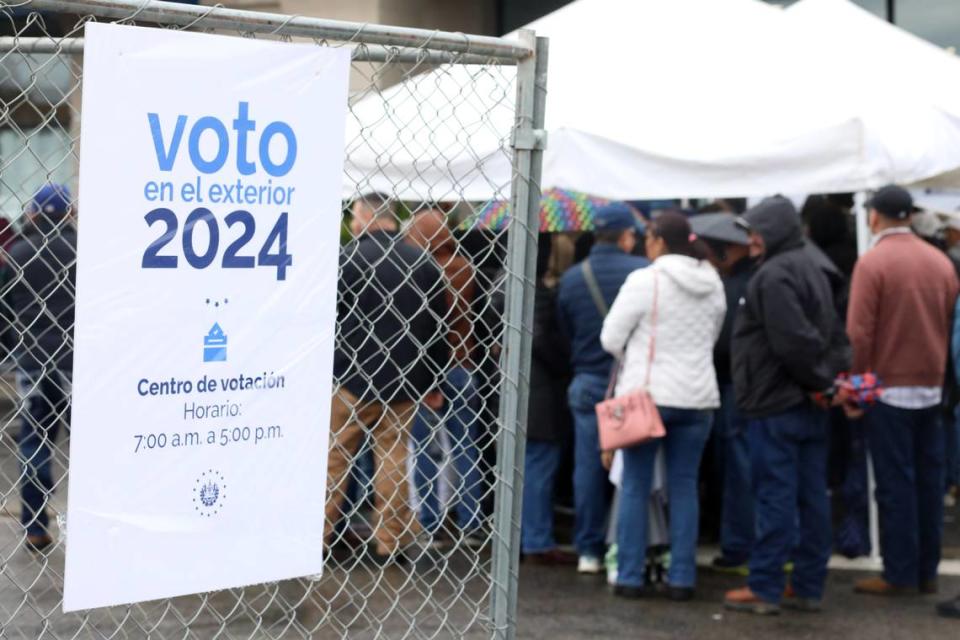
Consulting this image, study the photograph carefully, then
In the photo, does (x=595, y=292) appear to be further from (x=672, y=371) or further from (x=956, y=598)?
(x=956, y=598)

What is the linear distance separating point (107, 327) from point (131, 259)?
13 cm

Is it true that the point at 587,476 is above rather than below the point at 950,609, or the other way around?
above

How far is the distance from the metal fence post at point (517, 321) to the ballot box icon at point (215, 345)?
82cm

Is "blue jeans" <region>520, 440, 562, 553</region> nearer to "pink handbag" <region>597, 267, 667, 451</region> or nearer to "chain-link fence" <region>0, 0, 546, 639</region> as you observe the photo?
"chain-link fence" <region>0, 0, 546, 639</region>

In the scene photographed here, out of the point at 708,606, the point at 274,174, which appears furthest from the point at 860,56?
the point at 274,174

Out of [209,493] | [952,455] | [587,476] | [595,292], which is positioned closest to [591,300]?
[595,292]

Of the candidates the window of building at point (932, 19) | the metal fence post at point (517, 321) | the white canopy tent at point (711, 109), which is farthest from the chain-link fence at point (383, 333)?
the window of building at point (932, 19)

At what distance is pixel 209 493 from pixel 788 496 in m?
4.15

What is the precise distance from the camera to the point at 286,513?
2764mm

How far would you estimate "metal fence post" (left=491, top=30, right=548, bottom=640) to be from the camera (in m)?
3.15

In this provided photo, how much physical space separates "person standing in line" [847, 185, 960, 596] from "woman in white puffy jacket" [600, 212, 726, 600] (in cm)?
78

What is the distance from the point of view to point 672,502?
6.74 meters

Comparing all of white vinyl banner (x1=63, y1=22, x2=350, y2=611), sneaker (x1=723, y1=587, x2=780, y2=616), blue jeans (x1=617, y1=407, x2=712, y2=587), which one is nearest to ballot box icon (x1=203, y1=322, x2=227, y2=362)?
white vinyl banner (x1=63, y1=22, x2=350, y2=611)

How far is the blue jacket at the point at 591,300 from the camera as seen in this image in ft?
23.3
